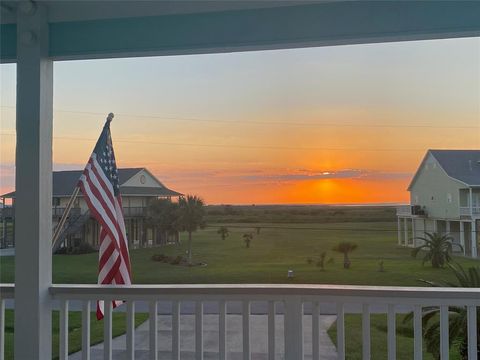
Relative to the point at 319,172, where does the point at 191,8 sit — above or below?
above

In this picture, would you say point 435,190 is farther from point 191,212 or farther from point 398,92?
point 191,212

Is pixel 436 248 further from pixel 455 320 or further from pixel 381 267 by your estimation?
pixel 455 320

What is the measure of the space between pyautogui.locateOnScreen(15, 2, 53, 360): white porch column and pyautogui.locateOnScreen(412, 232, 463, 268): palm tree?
214 centimetres

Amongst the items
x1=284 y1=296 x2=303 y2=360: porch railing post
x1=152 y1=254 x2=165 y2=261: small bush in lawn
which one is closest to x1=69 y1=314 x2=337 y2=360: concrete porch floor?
x1=284 y1=296 x2=303 y2=360: porch railing post

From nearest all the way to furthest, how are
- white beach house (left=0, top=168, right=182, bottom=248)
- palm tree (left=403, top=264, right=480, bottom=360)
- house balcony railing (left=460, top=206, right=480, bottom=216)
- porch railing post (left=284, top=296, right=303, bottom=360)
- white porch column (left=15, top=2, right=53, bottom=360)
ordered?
1. porch railing post (left=284, top=296, right=303, bottom=360)
2. white porch column (left=15, top=2, right=53, bottom=360)
3. house balcony railing (left=460, top=206, right=480, bottom=216)
4. palm tree (left=403, top=264, right=480, bottom=360)
5. white beach house (left=0, top=168, right=182, bottom=248)

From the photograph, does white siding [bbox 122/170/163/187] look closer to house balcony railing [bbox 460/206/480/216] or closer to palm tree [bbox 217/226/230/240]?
palm tree [bbox 217/226/230/240]

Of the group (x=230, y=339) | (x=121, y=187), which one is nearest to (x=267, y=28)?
(x=121, y=187)

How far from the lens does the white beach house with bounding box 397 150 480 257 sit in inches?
91.5

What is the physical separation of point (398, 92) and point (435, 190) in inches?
25.5

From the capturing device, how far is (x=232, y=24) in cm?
224

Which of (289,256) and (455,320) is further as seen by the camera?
(455,320)

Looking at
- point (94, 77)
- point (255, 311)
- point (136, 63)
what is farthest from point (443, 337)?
point (94, 77)

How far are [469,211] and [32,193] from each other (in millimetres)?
2461

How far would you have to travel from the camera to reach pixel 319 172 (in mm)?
2562
